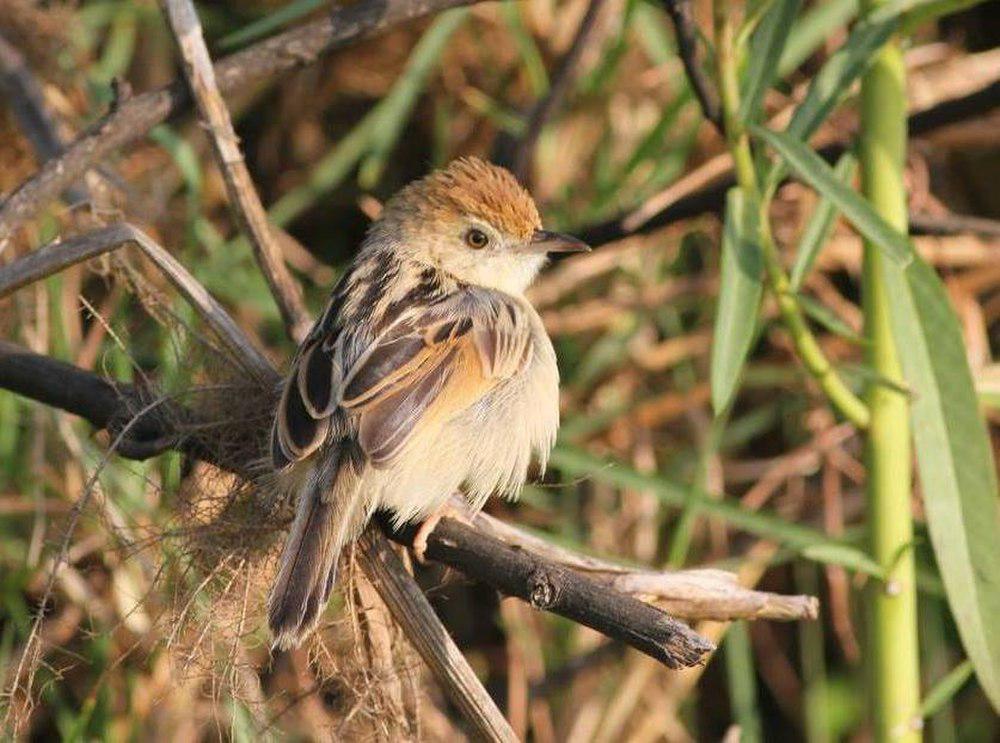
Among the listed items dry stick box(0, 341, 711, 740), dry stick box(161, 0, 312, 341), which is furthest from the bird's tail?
dry stick box(161, 0, 312, 341)

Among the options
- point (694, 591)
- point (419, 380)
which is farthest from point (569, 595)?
point (419, 380)

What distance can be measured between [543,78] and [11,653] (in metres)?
2.52

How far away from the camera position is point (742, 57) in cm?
334

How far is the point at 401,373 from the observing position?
9.75 ft

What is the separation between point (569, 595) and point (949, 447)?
102cm

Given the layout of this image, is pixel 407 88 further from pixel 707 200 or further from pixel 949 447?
pixel 949 447

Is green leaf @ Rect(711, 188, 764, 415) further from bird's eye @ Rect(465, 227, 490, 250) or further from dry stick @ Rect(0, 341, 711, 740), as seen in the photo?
bird's eye @ Rect(465, 227, 490, 250)

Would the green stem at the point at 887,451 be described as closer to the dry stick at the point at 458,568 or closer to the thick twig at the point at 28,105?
the dry stick at the point at 458,568

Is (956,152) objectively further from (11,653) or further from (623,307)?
(11,653)

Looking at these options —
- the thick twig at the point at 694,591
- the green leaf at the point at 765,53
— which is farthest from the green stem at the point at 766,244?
the thick twig at the point at 694,591

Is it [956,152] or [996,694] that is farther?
[956,152]

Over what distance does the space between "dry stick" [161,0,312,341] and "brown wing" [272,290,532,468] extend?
0.49 feet

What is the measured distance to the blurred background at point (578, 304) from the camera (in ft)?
13.7

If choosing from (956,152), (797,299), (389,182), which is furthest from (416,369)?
(956,152)
